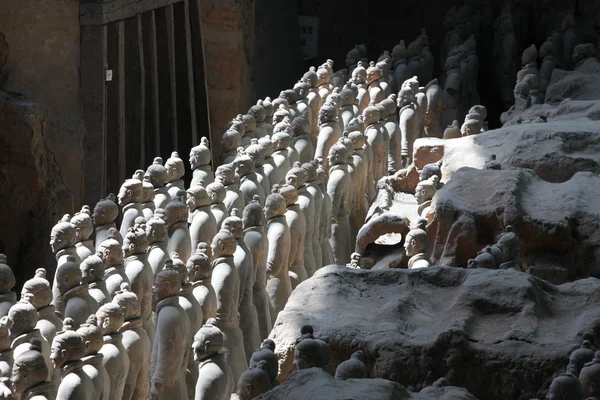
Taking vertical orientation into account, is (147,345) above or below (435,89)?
below

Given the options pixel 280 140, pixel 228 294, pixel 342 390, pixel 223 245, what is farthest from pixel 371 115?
pixel 342 390

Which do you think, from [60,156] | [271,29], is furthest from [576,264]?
[271,29]

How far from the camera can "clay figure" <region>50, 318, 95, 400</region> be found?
13.8 ft

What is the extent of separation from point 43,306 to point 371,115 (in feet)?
11.5

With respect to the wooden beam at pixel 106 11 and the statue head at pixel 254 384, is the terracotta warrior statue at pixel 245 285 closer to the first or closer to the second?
the statue head at pixel 254 384

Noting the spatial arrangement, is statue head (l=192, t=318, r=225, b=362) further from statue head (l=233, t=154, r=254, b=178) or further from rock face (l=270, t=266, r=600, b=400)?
statue head (l=233, t=154, r=254, b=178)

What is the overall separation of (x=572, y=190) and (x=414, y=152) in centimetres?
211

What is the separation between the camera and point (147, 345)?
4.89 m

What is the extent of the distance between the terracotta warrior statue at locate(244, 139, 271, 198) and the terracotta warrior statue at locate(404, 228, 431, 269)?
1376 millimetres

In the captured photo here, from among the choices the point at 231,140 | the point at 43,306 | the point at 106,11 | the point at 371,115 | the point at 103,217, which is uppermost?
the point at 106,11

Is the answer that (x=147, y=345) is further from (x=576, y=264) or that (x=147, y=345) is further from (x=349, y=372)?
(x=576, y=264)

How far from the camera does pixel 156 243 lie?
5633 mm

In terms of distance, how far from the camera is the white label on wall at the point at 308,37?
1206 centimetres

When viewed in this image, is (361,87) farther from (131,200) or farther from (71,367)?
(71,367)
